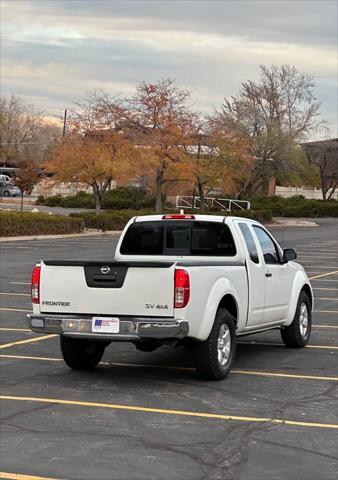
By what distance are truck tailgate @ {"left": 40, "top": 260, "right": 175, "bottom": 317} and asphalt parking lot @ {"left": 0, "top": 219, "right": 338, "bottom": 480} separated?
0.84 meters

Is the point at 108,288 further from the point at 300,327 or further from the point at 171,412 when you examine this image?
the point at 300,327

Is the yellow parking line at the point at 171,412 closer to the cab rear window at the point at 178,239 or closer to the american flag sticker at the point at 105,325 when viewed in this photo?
the american flag sticker at the point at 105,325

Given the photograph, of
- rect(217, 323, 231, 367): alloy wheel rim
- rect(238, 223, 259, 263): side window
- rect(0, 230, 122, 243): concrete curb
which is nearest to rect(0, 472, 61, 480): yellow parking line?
rect(217, 323, 231, 367): alloy wheel rim

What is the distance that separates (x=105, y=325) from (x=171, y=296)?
792 millimetres

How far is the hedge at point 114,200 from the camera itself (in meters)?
65.0

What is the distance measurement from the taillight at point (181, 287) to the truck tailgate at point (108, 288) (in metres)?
0.05

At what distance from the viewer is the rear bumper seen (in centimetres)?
783

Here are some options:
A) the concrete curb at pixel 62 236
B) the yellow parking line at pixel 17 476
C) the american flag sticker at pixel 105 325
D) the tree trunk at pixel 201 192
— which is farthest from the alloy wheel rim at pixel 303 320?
the tree trunk at pixel 201 192

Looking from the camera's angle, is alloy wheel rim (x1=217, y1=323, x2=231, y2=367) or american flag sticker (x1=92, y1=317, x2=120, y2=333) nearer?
american flag sticker (x1=92, y1=317, x2=120, y2=333)

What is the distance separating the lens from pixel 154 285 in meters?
7.92

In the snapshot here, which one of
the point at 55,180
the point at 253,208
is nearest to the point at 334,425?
the point at 55,180

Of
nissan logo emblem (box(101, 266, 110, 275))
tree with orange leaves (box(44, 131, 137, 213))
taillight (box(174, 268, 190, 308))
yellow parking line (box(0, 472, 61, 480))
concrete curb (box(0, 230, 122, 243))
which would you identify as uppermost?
tree with orange leaves (box(44, 131, 137, 213))

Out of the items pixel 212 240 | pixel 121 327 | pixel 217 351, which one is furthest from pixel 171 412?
pixel 212 240

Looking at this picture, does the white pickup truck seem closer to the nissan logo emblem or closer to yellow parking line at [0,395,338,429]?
the nissan logo emblem
